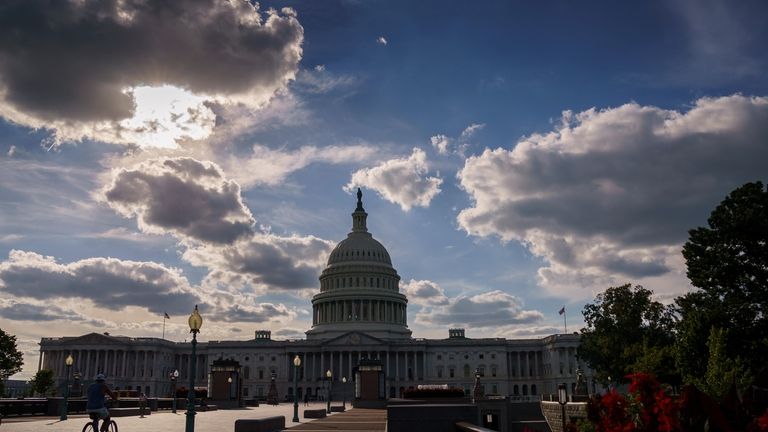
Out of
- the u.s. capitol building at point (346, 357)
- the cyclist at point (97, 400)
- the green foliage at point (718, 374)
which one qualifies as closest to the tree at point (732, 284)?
the green foliage at point (718, 374)

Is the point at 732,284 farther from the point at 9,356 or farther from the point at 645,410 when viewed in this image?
the point at 9,356

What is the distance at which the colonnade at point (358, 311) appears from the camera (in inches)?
7032

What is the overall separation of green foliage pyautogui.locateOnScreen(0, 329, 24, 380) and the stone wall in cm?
Result: 8228

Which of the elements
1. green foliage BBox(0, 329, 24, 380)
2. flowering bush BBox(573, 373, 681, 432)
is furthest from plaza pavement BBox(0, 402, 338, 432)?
green foliage BBox(0, 329, 24, 380)

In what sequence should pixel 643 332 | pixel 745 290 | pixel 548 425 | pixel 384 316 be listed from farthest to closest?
pixel 384 316, pixel 643 332, pixel 548 425, pixel 745 290

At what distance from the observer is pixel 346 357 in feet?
548

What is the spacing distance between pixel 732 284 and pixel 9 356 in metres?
100.0

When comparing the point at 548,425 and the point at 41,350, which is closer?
the point at 548,425

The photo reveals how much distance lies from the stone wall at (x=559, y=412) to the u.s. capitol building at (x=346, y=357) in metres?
106

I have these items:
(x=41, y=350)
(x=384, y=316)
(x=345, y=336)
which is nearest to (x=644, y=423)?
(x=345, y=336)

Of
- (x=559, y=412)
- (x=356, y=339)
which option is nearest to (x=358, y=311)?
(x=356, y=339)

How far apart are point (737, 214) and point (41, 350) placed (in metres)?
167

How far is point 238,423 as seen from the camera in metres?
27.2

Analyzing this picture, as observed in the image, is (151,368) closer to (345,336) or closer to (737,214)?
(345,336)
